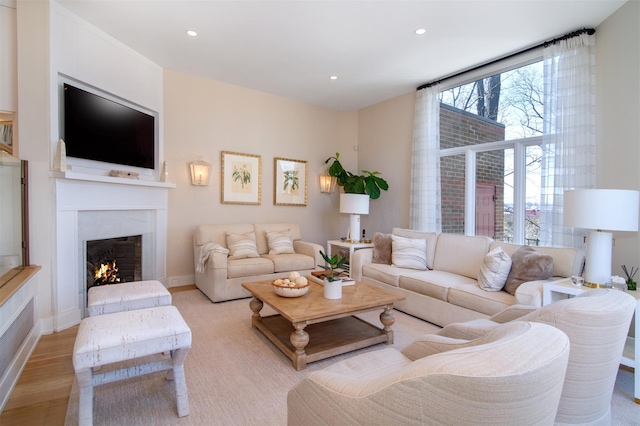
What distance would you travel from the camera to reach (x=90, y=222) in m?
3.37

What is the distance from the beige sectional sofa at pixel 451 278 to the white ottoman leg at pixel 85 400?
2.85 m

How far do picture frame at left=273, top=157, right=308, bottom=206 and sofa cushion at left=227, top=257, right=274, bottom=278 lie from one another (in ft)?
4.92

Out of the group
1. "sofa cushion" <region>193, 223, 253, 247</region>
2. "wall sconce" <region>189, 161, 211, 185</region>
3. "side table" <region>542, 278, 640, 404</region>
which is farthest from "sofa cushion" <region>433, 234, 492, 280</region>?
"wall sconce" <region>189, 161, 211, 185</region>

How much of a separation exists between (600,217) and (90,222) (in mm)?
4635

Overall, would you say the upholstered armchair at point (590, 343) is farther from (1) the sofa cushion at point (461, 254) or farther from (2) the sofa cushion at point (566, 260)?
(1) the sofa cushion at point (461, 254)

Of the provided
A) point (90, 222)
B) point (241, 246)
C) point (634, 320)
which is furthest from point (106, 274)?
point (634, 320)

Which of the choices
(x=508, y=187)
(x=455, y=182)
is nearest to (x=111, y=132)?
(x=455, y=182)

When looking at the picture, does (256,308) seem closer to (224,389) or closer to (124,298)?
(224,389)

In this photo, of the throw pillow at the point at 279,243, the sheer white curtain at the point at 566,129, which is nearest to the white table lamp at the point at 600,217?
the sheer white curtain at the point at 566,129

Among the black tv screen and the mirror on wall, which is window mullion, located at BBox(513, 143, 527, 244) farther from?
the mirror on wall

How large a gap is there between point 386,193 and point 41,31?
4.84 metres

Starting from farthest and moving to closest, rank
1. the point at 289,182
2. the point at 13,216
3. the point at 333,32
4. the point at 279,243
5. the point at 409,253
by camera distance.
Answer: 1. the point at 289,182
2. the point at 279,243
3. the point at 409,253
4. the point at 333,32
5. the point at 13,216

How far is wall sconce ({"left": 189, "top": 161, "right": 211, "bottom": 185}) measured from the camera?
4.61m

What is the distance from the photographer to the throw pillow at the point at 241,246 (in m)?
4.35
